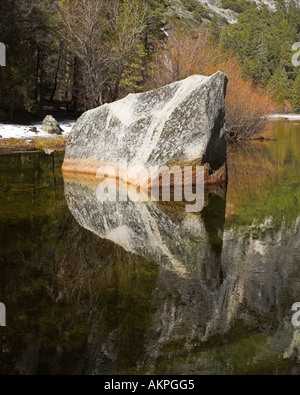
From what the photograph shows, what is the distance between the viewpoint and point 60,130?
21.3m

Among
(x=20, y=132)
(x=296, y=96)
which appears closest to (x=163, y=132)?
(x=20, y=132)

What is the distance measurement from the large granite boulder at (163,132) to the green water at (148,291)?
206 centimetres

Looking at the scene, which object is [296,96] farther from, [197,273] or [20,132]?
[197,273]

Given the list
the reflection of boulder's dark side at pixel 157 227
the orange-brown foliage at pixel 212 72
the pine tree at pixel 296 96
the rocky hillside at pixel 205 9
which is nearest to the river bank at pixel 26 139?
the orange-brown foliage at pixel 212 72

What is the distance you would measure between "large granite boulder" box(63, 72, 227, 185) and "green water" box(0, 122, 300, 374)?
81.2 inches

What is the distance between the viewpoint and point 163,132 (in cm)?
976

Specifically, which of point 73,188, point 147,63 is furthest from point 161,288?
point 147,63

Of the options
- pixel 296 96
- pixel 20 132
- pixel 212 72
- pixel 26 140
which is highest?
pixel 296 96

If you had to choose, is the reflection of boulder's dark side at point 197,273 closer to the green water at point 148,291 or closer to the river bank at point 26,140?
the green water at point 148,291

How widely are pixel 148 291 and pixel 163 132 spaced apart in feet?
19.7

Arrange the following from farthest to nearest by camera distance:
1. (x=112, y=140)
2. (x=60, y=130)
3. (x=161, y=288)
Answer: (x=60, y=130) < (x=112, y=140) < (x=161, y=288)

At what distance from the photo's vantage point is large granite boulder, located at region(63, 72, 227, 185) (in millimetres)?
9516
